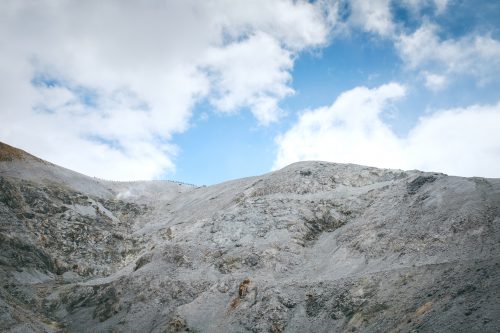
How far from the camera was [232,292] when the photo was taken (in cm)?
2547

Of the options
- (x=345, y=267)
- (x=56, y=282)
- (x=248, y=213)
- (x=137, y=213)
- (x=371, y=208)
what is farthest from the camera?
(x=137, y=213)

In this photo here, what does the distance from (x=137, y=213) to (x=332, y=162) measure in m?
29.6

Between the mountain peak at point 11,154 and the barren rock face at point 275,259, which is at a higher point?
the mountain peak at point 11,154

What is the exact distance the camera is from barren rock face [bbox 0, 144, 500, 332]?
59.9 feet

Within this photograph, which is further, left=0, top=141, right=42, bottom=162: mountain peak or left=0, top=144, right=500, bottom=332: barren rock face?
left=0, top=141, right=42, bottom=162: mountain peak

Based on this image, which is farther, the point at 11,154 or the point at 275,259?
the point at 11,154

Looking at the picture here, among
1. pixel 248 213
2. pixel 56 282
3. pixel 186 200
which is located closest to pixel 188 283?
pixel 248 213

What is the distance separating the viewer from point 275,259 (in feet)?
93.8

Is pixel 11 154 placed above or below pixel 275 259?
above

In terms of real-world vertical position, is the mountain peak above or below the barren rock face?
above

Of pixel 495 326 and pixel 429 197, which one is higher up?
pixel 429 197

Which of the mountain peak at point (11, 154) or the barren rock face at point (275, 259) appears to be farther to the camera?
the mountain peak at point (11, 154)

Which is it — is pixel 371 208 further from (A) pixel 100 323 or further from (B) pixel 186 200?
(B) pixel 186 200

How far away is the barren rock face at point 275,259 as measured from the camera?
18.2 m
